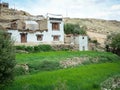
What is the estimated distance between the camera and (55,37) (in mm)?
77375

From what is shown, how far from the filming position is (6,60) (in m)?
34.2

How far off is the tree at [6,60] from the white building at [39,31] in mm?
33846

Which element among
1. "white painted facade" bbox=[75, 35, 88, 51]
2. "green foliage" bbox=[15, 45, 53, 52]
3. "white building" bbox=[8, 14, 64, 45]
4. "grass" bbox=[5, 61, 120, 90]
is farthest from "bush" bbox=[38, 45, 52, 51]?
"grass" bbox=[5, 61, 120, 90]

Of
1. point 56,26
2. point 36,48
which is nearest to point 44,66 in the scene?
point 36,48

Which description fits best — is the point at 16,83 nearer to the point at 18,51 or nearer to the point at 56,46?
the point at 18,51

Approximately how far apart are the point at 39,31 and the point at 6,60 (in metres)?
39.9

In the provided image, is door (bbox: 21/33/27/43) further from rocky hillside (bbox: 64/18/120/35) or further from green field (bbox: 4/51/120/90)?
rocky hillside (bbox: 64/18/120/35)

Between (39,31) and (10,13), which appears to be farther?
(10,13)

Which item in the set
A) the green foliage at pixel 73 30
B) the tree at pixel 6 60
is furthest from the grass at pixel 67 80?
the green foliage at pixel 73 30

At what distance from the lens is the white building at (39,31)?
70644 mm

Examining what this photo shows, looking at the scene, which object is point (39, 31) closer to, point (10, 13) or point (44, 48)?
point (44, 48)

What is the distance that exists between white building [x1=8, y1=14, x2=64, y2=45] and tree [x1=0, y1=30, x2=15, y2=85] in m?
33.8

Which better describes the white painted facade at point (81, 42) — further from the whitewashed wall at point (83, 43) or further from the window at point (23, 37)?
the window at point (23, 37)

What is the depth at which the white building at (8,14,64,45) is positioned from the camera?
232ft
